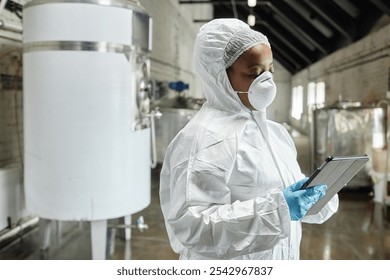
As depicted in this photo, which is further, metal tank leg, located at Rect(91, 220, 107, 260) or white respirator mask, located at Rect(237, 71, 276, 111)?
metal tank leg, located at Rect(91, 220, 107, 260)

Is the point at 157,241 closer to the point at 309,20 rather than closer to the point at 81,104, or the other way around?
the point at 81,104

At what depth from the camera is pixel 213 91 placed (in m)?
0.88

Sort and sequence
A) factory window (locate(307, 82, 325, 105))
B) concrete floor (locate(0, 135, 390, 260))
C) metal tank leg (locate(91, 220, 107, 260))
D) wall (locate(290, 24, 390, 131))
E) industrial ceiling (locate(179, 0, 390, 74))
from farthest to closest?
factory window (locate(307, 82, 325, 105)) → wall (locate(290, 24, 390, 131)) → industrial ceiling (locate(179, 0, 390, 74)) → concrete floor (locate(0, 135, 390, 260)) → metal tank leg (locate(91, 220, 107, 260))

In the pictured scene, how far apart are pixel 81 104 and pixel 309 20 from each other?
2.21 metres

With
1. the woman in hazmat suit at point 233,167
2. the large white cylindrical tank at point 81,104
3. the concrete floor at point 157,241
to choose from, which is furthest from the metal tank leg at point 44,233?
the woman in hazmat suit at point 233,167

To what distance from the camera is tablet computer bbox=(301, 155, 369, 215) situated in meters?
0.75

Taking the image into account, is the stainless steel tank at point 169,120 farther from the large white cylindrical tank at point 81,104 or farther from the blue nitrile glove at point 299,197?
the blue nitrile glove at point 299,197

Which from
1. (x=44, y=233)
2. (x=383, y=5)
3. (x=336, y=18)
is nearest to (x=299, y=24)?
(x=336, y=18)

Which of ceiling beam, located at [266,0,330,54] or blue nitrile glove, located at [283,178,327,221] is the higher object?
ceiling beam, located at [266,0,330,54]

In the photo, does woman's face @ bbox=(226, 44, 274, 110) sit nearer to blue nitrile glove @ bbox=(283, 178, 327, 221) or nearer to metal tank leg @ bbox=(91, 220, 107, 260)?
blue nitrile glove @ bbox=(283, 178, 327, 221)

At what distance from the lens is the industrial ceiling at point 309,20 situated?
262 centimetres

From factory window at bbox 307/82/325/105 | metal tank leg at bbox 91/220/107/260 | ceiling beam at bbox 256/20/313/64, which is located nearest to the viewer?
metal tank leg at bbox 91/220/107/260

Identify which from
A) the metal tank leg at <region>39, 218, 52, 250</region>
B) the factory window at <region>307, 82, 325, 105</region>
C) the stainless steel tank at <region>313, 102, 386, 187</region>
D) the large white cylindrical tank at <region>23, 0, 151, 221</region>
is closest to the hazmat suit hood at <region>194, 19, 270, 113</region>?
the large white cylindrical tank at <region>23, 0, 151, 221</region>
